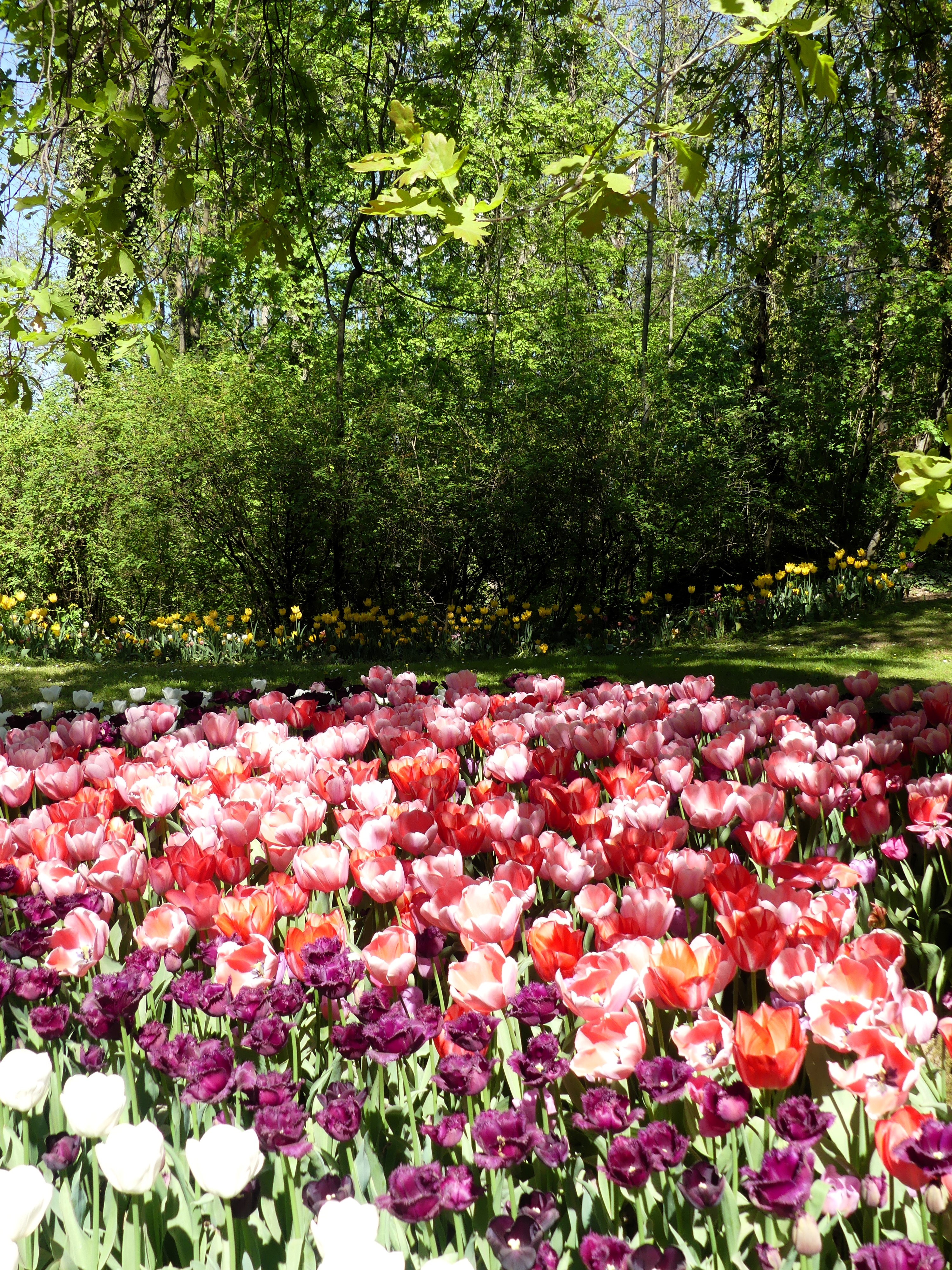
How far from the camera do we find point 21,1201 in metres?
1.04

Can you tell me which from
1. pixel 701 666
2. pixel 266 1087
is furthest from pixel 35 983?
pixel 701 666

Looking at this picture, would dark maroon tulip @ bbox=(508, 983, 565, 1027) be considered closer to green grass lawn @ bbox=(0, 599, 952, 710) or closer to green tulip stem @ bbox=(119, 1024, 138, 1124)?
green tulip stem @ bbox=(119, 1024, 138, 1124)

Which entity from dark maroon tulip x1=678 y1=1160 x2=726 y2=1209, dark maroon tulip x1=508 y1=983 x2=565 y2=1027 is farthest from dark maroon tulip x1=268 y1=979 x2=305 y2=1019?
dark maroon tulip x1=678 y1=1160 x2=726 y2=1209

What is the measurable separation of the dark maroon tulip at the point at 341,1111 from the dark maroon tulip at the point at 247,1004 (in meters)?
0.18

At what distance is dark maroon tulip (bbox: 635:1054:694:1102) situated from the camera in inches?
49.8

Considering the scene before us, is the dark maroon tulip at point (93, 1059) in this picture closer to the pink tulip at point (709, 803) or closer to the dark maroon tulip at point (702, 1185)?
the dark maroon tulip at point (702, 1185)

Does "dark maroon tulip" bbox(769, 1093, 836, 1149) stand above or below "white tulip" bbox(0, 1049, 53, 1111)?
above

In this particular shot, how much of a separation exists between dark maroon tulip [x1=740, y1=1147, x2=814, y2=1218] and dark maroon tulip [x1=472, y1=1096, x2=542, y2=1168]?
0.85ft

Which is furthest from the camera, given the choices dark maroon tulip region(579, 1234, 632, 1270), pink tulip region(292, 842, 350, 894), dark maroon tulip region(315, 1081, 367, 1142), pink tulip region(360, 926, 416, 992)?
pink tulip region(292, 842, 350, 894)

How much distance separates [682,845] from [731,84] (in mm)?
4067

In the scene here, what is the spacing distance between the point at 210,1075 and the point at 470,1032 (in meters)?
0.36

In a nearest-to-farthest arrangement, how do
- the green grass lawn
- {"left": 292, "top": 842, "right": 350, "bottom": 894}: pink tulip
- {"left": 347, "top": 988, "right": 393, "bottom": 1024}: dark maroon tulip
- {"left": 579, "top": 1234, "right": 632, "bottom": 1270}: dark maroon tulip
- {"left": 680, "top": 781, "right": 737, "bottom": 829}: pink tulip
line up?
{"left": 579, "top": 1234, "right": 632, "bottom": 1270}: dark maroon tulip
{"left": 347, "top": 988, "right": 393, "bottom": 1024}: dark maroon tulip
{"left": 292, "top": 842, "right": 350, "bottom": 894}: pink tulip
{"left": 680, "top": 781, "right": 737, "bottom": 829}: pink tulip
the green grass lawn

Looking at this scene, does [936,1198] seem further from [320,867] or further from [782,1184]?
[320,867]

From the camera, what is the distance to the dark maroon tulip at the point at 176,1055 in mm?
1367
